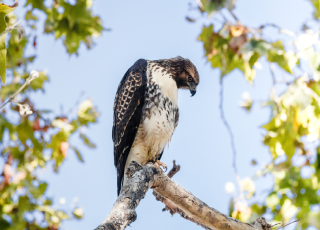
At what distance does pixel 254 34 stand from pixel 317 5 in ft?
2.63

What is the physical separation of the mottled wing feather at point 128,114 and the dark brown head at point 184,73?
436 mm

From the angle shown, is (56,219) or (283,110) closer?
(283,110)

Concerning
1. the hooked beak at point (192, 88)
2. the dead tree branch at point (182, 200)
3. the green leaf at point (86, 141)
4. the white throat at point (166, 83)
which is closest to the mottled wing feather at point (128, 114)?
the white throat at point (166, 83)

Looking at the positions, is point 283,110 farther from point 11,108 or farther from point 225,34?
point 11,108

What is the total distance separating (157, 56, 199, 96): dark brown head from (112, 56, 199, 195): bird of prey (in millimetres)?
133

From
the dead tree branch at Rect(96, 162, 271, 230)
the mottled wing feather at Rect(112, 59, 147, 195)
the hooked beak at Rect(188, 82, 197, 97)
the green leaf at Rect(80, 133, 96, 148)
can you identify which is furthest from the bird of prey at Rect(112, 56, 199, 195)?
the dead tree branch at Rect(96, 162, 271, 230)

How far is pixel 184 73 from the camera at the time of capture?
207 inches

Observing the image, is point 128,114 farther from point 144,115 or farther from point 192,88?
point 192,88

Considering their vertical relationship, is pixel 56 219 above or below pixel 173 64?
below

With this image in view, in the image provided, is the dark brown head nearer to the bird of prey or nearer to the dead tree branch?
the bird of prey

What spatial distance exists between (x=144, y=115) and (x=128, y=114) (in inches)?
8.5

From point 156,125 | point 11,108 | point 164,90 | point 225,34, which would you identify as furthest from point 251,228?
point 11,108

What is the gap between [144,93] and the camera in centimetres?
473

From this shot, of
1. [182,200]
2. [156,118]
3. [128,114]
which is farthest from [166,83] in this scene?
[182,200]
